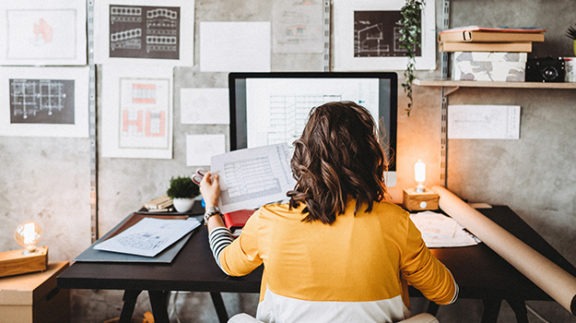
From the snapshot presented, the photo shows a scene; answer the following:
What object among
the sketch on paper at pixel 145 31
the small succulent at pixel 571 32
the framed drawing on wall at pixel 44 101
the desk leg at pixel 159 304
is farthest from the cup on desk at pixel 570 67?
the framed drawing on wall at pixel 44 101

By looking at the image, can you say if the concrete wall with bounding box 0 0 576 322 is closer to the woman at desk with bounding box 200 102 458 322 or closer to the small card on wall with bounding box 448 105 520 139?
the small card on wall with bounding box 448 105 520 139

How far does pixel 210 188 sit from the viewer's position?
5.16ft

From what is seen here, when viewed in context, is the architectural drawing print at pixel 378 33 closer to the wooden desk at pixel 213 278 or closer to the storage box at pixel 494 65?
Result: the storage box at pixel 494 65

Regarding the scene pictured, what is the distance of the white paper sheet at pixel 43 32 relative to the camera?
2164 mm

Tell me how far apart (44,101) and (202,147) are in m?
0.76

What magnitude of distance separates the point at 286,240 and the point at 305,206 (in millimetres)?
90

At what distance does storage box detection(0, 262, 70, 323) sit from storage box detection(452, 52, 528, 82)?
6.22ft

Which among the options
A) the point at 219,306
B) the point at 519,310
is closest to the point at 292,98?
the point at 219,306

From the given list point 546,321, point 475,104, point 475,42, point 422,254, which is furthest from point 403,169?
point 422,254

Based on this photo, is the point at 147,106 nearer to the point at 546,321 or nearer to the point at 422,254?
the point at 422,254

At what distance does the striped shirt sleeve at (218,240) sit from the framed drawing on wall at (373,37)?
1.04 m

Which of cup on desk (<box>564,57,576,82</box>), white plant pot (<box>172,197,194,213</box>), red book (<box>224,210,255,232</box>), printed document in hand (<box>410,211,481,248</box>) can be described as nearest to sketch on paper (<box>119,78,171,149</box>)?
white plant pot (<box>172,197,194,213</box>)

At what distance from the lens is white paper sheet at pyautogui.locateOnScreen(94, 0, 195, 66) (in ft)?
7.00

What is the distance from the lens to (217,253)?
1335 mm
